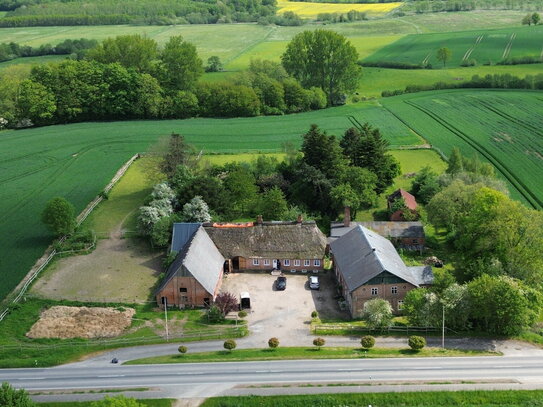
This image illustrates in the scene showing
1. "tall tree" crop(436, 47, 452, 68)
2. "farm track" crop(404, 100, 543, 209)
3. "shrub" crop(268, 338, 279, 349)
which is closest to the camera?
"shrub" crop(268, 338, 279, 349)

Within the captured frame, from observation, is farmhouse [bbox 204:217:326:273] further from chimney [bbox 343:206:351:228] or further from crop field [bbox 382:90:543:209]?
crop field [bbox 382:90:543:209]

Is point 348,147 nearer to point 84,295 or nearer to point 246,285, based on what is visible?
point 246,285

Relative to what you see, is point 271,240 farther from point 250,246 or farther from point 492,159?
point 492,159

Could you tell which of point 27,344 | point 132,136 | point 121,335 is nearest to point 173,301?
point 121,335

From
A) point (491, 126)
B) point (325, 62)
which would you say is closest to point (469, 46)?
point (325, 62)

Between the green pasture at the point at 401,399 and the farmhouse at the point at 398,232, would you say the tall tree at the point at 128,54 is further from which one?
the green pasture at the point at 401,399

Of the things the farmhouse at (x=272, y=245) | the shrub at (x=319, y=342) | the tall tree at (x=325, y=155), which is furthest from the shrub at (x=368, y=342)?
the tall tree at (x=325, y=155)

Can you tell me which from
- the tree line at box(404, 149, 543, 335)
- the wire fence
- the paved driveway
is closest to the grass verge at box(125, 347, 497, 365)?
the paved driveway
